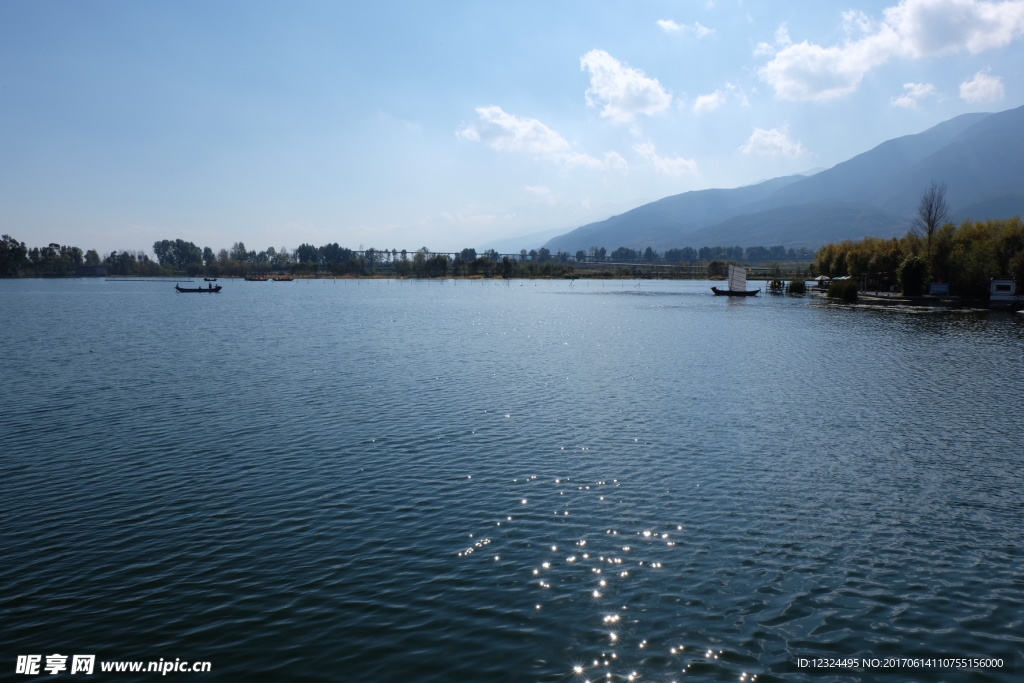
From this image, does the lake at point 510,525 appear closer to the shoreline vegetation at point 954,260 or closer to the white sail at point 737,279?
the shoreline vegetation at point 954,260

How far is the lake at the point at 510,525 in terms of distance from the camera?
1330 cm

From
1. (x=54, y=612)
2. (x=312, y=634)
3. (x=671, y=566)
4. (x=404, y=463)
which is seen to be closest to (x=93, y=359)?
(x=404, y=463)

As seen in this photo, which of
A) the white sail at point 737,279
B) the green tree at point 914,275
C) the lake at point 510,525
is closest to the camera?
the lake at point 510,525

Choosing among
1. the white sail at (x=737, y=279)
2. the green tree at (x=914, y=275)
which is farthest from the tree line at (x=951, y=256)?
the white sail at (x=737, y=279)

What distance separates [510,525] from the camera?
19.6m

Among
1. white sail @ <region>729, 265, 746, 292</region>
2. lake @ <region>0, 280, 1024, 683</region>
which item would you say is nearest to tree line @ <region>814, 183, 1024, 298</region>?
white sail @ <region>729, 265, 746, 292</region>

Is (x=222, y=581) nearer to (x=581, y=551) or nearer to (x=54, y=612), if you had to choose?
(x=54, y=612)

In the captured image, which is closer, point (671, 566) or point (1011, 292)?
point (671, 566)

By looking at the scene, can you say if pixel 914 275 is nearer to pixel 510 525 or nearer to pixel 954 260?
pixel 954 260

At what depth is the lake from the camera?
13.3 m

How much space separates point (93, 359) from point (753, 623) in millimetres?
55555

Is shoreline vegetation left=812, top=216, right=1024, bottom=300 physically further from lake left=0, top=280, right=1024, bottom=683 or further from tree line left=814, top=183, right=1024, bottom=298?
lake left=0, top=280, right=1024, bottom=683

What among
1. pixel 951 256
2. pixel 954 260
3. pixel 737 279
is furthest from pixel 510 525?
pixel 737 279

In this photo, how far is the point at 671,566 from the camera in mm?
16875
